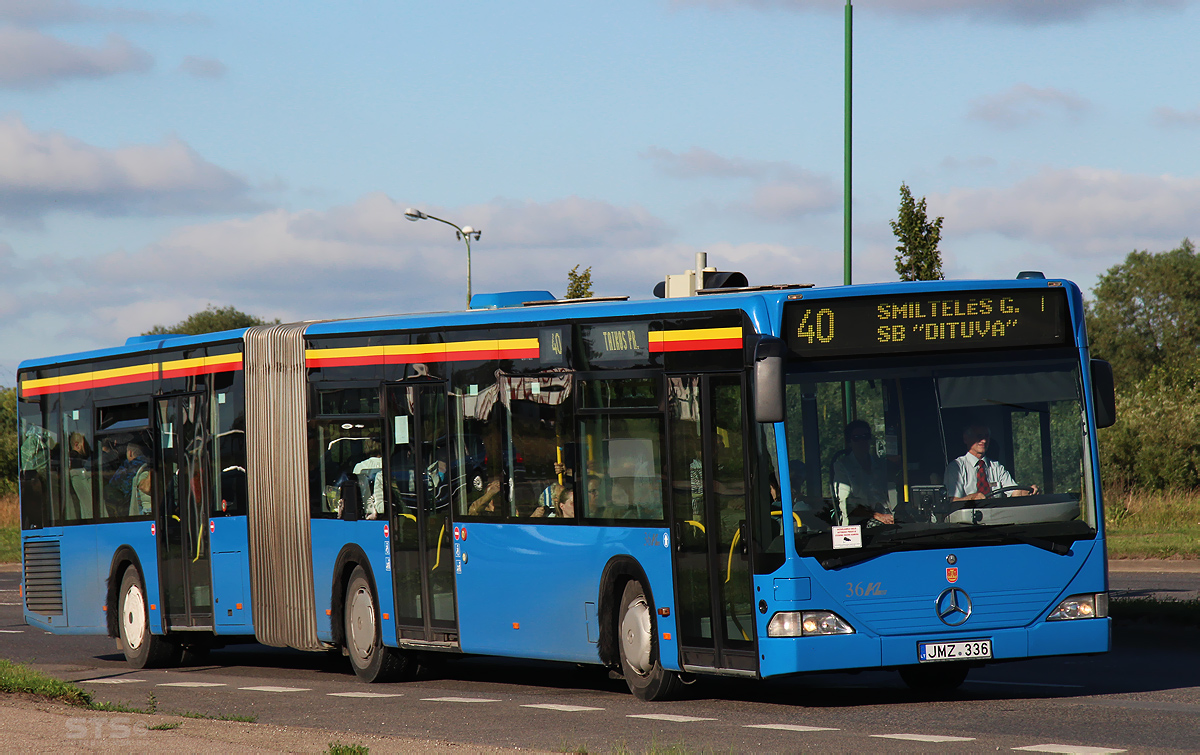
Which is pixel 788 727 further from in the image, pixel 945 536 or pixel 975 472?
pixel 975 472

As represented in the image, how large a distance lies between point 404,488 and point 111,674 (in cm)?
495

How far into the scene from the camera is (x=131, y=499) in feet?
63.3

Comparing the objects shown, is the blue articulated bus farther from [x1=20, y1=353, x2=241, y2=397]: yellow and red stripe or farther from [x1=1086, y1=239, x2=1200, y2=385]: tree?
[x1=1086, y1=239, x2=1200, y2=385]: tree

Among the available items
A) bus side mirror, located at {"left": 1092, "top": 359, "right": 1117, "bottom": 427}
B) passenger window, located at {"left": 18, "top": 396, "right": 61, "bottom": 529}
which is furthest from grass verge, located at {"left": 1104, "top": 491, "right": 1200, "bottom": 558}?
bus side mirror, located at {"left": 1092, "top": 359, "right": 1117, "bottom": 427}

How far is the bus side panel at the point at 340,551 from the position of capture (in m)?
15.6

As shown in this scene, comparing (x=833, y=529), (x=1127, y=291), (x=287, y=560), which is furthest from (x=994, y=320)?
(x=1127, y=291)

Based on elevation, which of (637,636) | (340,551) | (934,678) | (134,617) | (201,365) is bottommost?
(934,678)

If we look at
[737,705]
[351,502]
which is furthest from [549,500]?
[351,502]

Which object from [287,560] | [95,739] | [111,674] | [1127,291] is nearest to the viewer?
[95,739]

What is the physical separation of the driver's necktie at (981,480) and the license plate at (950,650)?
1.05 metres

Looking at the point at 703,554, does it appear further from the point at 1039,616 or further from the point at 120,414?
the point at 120,414

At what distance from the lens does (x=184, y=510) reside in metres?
18.5

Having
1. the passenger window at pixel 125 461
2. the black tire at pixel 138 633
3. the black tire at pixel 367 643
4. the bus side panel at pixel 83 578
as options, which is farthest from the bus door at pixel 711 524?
the bus side panel at pixel 83 578

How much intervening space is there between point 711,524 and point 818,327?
162 cm
